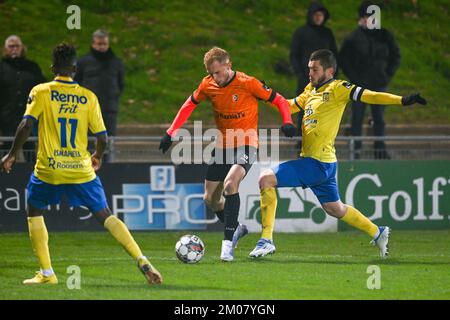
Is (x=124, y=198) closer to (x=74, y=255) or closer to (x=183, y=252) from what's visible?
(x=74, y=255)

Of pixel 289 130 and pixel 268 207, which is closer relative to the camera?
pixel 289 130

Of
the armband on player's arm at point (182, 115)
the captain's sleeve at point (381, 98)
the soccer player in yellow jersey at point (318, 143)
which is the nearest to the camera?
the captain's sleeve at point (381, 98)

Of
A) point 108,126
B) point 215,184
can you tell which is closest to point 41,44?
point 108,126

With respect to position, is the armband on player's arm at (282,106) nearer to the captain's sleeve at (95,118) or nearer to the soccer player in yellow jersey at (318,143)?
the soccer player in yellow jersey at (318,143)

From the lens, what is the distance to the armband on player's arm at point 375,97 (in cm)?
1155

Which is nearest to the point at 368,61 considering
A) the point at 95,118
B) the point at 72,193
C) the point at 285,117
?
the point at 285,117

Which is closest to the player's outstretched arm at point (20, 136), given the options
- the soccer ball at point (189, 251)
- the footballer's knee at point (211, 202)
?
the soccer ball at point (189, 251)

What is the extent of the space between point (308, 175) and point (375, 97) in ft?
3.88

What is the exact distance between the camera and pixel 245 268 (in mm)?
11367

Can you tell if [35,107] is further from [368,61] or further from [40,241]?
[368,61]

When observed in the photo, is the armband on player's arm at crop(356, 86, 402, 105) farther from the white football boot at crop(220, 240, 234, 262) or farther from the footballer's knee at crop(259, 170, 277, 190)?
the white football boot at crop(220, 240, 234, 262)

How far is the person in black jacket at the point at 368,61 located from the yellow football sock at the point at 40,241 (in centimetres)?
822

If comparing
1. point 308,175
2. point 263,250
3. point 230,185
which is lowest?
point 263,250

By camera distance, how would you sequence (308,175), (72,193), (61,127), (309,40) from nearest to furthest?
(61,127) → (72,193) → (308,175) → (309,40)
